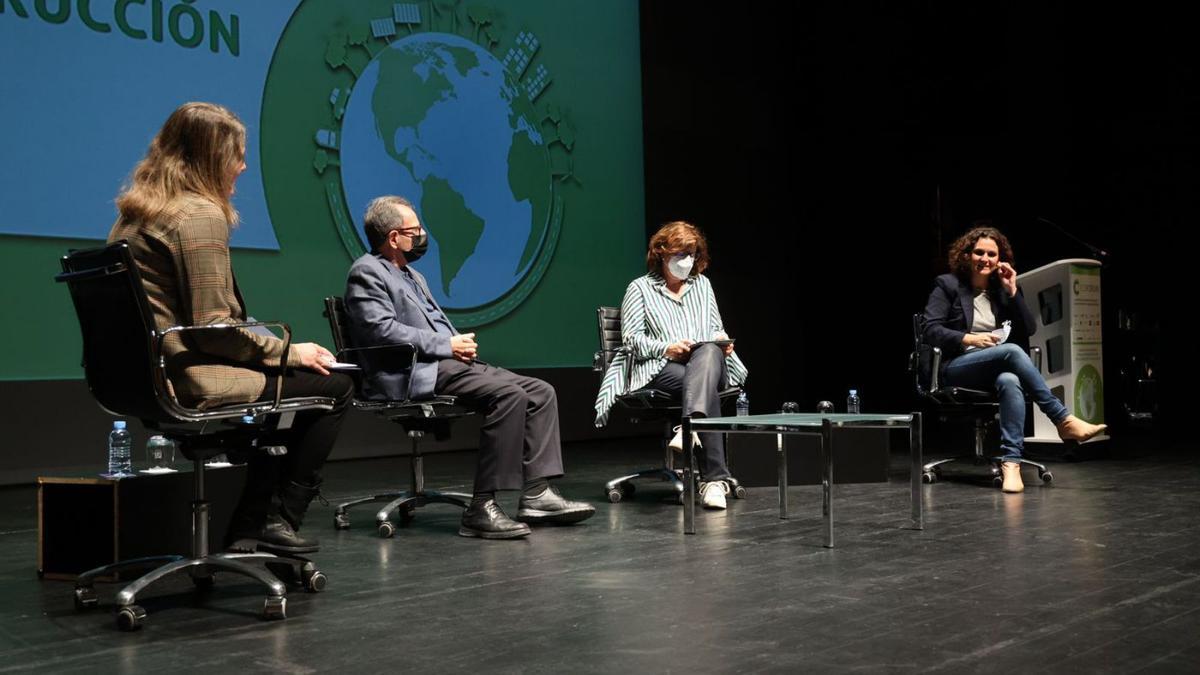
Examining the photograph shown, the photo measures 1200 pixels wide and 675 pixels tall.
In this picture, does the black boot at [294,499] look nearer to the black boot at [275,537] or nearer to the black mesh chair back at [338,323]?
the black boot at [275,537]

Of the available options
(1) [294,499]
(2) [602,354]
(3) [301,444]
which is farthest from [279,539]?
(2) [602,354]

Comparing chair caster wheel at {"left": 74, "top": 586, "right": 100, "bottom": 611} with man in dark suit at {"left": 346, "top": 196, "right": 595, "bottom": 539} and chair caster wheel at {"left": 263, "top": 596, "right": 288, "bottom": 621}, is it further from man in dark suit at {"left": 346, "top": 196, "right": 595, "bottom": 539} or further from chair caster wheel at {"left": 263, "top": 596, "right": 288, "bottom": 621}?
man in dark suit at {"left": 346, "top": 196, "right": 595, "bottom": 539}

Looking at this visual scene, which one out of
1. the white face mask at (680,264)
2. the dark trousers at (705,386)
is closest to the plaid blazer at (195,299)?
the dark trousers at (705,386)

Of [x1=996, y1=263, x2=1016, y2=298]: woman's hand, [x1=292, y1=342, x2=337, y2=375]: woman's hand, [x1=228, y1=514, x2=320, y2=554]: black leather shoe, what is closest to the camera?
[x1=292, y1=342, x2=337, y2=375]: woman's hand

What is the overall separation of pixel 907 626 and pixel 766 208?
6837 mm

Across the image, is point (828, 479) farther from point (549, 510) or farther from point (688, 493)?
point (549, 510)

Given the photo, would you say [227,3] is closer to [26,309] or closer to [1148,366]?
[26,309]

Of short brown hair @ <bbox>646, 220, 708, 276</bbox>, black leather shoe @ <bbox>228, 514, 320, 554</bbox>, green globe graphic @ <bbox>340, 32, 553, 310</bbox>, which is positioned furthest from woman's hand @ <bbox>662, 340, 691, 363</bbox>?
green globe graphic @ <bbox>340, 32, 553, 310</bbox>

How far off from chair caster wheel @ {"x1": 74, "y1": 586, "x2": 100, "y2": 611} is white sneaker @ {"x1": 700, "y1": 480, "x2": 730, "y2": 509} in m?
2.18

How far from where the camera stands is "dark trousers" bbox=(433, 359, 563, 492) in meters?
3.60

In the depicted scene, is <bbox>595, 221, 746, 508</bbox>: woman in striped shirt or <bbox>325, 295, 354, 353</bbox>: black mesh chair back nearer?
<bbox>325, 295, 354, 353</bbox>: black mesh chair back

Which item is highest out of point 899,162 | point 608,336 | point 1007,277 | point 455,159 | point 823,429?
point 899,162

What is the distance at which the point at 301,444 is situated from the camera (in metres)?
2.90

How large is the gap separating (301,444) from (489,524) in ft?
2.68
